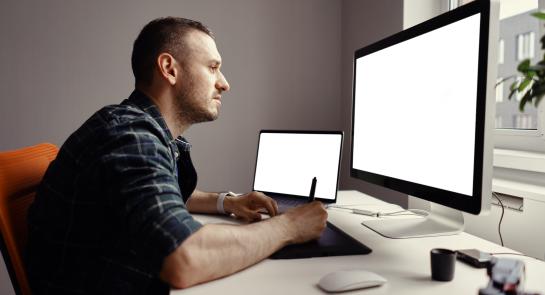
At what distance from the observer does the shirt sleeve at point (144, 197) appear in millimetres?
726

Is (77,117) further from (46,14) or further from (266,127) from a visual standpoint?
(266,127)

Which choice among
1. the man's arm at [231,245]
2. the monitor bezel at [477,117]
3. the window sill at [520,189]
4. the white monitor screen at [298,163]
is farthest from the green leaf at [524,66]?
the white monitor screen at [298,163]

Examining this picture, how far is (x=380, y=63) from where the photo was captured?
1.23m

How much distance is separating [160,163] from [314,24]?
1.77m

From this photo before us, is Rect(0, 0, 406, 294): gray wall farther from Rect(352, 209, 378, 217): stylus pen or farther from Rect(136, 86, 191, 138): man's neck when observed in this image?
Rect(136, 86, 191, 138): man's neck

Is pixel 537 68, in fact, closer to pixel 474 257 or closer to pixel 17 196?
pixel 474 257

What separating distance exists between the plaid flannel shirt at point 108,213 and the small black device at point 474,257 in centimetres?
54

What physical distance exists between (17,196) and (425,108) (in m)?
0.93

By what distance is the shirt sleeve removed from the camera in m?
0.73

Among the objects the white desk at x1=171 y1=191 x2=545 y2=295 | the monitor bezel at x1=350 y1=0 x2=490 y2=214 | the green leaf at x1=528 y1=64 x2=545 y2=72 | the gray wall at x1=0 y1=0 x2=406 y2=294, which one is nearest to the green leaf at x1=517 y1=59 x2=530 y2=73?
the green leaf at x1=528 y1=64 x2=545 y2=72

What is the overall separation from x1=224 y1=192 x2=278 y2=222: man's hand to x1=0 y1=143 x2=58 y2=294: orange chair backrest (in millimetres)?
517

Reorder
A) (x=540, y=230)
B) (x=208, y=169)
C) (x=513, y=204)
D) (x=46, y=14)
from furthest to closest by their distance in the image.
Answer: (x=208, y=169)
(x=46, y=14)
(x=513, y=204)
(x=540, y=230)

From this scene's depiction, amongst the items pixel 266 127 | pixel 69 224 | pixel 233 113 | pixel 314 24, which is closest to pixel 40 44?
pixel 233 113

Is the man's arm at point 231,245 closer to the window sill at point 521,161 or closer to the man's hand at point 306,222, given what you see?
the man's hand at point 306,222
